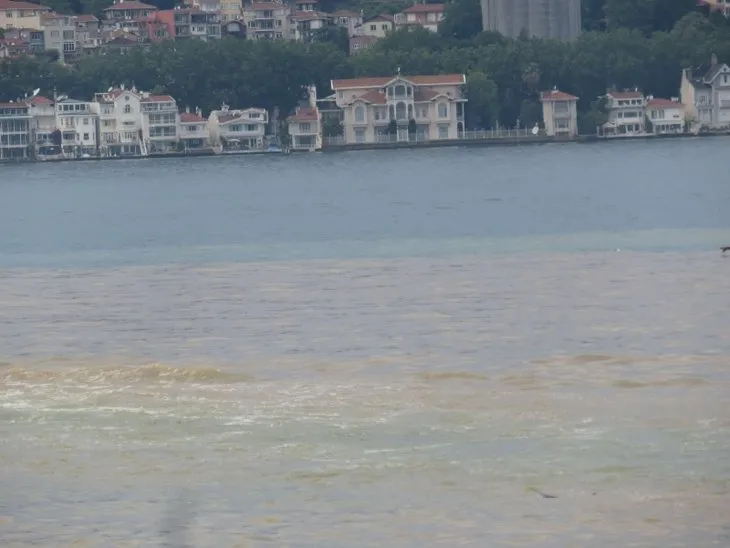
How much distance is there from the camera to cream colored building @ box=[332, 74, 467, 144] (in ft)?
334

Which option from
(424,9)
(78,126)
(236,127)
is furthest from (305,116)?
(424,9)

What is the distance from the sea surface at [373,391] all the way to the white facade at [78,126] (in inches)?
2599

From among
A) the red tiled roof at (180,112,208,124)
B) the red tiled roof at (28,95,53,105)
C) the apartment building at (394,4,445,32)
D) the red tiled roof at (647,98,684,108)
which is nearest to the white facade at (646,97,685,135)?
the red tiled roof at (647,98,684,108)

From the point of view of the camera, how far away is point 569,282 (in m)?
24.6

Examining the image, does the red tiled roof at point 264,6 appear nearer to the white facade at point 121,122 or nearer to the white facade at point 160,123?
the white facade at point 160,123

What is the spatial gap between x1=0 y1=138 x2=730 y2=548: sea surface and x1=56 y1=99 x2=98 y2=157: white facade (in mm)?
66011

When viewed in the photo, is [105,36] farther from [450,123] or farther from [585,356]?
[585,356]

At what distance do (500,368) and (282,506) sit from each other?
5.20m

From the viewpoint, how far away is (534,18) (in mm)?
118500

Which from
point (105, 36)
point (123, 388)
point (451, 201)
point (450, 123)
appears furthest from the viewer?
point (105, 36)

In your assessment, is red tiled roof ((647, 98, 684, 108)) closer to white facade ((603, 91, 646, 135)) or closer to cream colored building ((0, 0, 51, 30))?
white facade ((603, 91, 646, 135))

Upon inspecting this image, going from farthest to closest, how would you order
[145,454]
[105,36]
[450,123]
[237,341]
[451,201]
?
[105,36], [450,123], [451,201], [237,341], [145,454]

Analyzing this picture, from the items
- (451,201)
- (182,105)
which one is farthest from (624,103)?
(451,201)

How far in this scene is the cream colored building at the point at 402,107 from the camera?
102 metres
